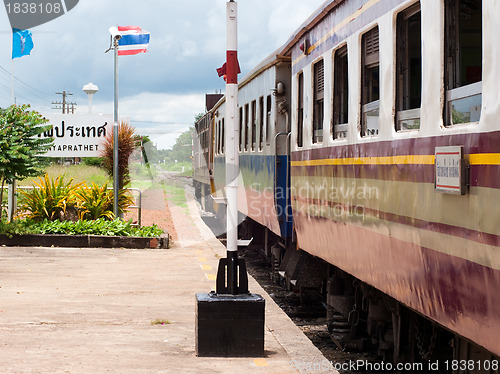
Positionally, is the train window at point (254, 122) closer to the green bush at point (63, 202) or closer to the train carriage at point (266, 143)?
the train carriage at point (266, 143)

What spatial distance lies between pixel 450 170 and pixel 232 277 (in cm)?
281

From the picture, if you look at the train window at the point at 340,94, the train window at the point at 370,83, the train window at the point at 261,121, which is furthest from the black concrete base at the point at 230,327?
the train window at the point at 261,121

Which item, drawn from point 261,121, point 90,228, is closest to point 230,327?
point 261,121

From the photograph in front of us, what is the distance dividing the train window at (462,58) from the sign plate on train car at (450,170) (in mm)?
177

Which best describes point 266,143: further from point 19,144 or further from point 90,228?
point 19,144

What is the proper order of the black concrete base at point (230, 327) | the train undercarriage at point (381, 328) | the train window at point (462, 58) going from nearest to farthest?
the train window at point (462, 58) → the train undercarriage at point (381, 328) → the black concrete base at point (230, 327)

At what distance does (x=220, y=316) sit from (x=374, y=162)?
1720mm

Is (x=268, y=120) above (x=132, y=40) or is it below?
below

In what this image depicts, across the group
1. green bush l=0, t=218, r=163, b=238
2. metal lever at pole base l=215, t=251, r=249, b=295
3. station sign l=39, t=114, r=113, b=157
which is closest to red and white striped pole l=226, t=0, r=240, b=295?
metal lever at pole base l=215, t=251, r=249, b=295

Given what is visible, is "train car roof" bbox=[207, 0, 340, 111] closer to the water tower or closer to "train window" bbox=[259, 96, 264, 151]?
"train window" bbox=[259, 96, 264, 151]

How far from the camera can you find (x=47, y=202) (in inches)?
626

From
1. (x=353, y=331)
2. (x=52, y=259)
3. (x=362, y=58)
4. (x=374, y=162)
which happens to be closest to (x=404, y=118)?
(x=374, y=162)

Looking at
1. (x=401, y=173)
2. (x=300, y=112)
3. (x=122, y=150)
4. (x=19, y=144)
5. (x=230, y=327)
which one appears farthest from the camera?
(x=122, y=150)

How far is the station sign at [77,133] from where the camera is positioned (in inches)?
725
